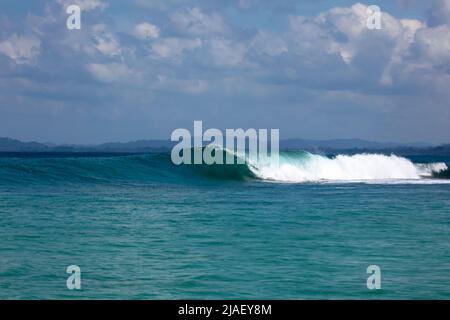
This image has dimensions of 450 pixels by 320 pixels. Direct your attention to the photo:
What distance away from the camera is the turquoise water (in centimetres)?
1071

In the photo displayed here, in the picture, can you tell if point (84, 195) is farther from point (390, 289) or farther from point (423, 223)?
point (390, 289)

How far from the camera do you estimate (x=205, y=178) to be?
125ft

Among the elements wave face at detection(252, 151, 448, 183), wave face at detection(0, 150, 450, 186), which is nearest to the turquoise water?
wave face at detection(0, 150, 450, 186)

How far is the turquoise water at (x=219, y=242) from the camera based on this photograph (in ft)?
35.1

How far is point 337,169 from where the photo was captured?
45.2 metres

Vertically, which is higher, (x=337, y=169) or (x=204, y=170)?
(x=337, y=169)

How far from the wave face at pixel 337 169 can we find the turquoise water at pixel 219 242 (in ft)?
43.5

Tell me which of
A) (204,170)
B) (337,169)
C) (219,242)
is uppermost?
(337,169)

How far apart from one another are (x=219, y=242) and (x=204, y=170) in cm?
2533
